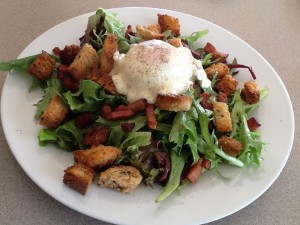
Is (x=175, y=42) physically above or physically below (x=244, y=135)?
above

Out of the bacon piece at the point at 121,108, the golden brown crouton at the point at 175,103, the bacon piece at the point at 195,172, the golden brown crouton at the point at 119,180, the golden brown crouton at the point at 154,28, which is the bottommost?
the bacon piece at the point at 195,172

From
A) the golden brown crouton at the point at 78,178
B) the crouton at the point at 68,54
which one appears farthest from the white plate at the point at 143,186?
the crouton at the point at 68,54

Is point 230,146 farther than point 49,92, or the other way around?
point 49,92

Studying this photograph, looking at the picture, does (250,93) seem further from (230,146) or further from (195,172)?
(195,172)

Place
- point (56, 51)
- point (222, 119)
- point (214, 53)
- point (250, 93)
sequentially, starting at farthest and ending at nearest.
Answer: point (214, 53), point (56, 51), point (250, 93), point (222, 119)

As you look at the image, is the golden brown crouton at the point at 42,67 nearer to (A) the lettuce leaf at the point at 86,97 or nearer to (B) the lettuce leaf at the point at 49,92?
(B) the lettuce leaf at the point at 49,92

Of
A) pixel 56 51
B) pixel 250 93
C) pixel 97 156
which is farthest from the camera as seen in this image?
pixel 56 51

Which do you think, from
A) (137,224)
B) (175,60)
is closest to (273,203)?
(137,224)

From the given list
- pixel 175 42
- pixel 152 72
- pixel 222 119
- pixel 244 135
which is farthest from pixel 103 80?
pixel 244 135
